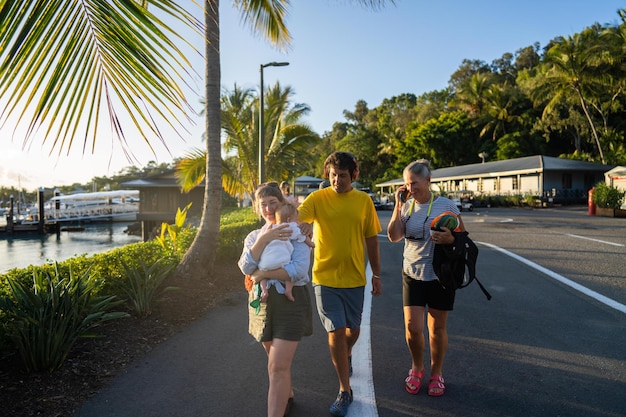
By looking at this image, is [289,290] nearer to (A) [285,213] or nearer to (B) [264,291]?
(B) [264,291]

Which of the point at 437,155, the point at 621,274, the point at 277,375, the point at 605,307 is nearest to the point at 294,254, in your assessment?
the point at 277,375

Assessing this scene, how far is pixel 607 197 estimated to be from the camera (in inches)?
899

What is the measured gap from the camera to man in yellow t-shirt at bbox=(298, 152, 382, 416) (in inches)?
130

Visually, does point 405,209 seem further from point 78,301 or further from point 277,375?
point 78,301

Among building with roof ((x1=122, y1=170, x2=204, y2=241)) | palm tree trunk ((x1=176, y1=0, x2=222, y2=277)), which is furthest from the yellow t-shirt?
building with roof ((x1=122, y1=170, x2=204, y2=241))

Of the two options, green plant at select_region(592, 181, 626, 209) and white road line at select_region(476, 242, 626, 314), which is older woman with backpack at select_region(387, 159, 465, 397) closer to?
white road line at select_region(476, 242, 626, 314)

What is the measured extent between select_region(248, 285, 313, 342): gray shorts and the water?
25.7 meters

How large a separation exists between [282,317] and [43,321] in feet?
7.75

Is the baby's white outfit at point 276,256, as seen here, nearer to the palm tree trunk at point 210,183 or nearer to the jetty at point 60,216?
the palm tree trunk at point 210,183

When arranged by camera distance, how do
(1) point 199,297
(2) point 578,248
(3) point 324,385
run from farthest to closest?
(2) point 578,248 → (1) point 199,297 → (3) point 324,385

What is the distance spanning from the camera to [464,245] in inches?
135

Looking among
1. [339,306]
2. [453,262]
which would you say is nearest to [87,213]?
[339,306]

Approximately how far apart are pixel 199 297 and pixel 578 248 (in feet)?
32.3

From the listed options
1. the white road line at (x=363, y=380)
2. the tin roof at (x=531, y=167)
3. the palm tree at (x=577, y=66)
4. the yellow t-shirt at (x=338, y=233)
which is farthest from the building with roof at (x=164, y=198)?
the palm tree at (x=577, y=66)
